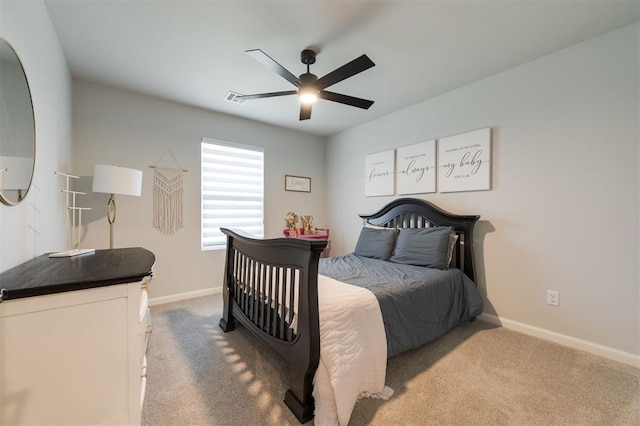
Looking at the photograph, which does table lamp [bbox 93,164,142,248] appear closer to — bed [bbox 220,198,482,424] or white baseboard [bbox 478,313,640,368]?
bed [bbox 220,198,482,424]

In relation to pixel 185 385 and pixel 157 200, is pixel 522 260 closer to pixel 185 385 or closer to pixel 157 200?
pixel 185 385

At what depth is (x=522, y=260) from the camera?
2490 millimetres

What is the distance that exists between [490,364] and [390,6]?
2.70m

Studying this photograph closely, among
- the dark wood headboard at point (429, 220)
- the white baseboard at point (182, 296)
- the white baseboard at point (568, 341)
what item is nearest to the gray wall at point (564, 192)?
the white baseboard at point (568, 341)

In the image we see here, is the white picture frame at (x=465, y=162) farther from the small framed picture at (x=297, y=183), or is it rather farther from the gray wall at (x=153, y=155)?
the gray wall at (x=153, y=155)

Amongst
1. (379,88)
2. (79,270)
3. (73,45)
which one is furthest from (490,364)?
(73,45)

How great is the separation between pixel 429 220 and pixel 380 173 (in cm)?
105

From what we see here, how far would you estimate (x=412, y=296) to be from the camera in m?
1.94

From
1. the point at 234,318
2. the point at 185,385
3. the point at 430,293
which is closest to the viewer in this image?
the point at 185,385

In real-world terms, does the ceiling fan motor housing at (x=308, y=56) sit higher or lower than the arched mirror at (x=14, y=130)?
higher

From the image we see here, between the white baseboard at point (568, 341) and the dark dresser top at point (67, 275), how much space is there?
3126 mm

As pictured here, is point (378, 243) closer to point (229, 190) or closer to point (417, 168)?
point (417, 168)

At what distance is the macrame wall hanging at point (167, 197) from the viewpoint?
3189mm

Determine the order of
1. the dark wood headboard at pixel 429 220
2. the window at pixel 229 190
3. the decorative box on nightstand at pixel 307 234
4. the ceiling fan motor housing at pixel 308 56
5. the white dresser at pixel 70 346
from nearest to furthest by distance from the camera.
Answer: the white dresser at pixel 70 346 < the ceiling fan motor housing at pixel 308 56 < the dark wood headboard at pixel 429 220 < the window at pixel 229 190 < the decorative box on nightstand at pixel 307 234
